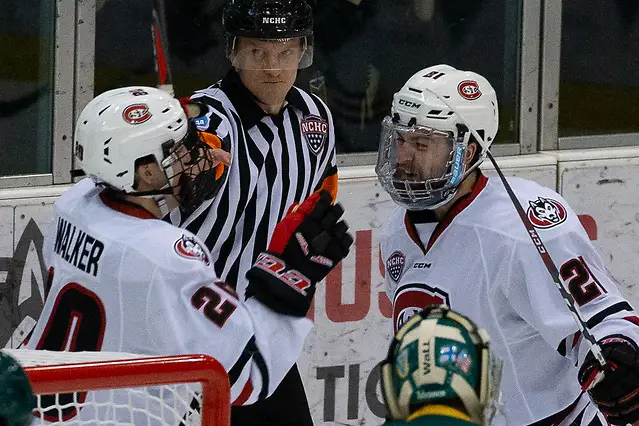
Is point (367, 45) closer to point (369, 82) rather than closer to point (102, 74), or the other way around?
point (369, 82)

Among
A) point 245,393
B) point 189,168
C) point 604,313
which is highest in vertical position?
point 189,168

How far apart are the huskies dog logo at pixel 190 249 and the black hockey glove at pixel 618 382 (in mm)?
737

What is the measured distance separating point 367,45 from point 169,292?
2107mm

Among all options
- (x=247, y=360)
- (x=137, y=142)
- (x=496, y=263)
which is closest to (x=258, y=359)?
(x=247, y=360)

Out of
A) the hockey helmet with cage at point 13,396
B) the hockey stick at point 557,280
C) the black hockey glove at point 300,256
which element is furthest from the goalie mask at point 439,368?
the hockey stick at point 557,280

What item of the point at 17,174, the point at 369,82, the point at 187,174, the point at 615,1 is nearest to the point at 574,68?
the point at 615,1

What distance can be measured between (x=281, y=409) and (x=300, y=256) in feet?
3.50

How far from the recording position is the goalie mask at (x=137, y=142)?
2.74 m

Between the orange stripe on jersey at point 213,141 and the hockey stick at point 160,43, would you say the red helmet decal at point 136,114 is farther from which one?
the hockey stick at point 160,43

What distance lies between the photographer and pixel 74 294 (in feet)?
8.67

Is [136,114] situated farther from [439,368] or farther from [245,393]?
[439,368]

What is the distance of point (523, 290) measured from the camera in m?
2.89

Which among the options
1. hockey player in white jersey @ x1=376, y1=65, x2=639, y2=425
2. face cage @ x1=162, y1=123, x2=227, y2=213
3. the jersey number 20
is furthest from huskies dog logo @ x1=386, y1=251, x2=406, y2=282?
the jersey number 20

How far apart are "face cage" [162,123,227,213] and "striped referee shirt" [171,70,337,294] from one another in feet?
1.76
